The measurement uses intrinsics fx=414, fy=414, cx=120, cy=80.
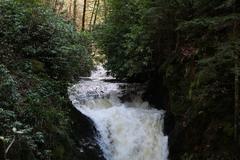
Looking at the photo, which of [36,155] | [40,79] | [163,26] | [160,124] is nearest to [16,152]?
[36,155]

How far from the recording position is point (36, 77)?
1073 centimetres

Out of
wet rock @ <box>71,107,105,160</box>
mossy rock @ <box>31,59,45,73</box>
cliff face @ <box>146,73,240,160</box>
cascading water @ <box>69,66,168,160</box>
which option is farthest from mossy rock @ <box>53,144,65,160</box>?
cliff face @ <box>146,73,240,160</box>

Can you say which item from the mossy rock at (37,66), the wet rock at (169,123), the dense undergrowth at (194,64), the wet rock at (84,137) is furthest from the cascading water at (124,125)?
the mossy rock at (37,66)

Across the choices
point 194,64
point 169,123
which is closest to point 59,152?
point 169,123

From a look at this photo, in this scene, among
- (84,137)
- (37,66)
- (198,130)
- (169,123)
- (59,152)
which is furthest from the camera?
(169,123)

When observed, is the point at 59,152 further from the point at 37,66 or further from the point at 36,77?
the point at 37,66

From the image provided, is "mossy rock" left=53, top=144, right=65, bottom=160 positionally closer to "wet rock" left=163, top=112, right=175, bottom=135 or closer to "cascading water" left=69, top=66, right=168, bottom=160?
"cascading water" left=69, top=66, right=168, bottom=160

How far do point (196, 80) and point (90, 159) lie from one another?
3.46 metres

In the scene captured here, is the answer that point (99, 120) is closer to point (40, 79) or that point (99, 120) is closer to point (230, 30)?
point (40, 79)

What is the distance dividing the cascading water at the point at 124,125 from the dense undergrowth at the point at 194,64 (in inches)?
25.2

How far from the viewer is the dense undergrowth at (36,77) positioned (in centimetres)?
855

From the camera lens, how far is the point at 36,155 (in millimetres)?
8656

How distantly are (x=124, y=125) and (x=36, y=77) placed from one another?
10.7ft

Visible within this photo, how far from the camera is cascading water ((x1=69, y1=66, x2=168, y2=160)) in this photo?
11758mm
